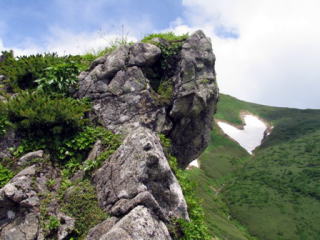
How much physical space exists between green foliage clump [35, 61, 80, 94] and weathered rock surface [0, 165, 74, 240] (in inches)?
243

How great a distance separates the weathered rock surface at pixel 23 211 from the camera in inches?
411

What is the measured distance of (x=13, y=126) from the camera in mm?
13828

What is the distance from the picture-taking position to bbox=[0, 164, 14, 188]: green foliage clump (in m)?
12.3

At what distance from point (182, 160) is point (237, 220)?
4193cm

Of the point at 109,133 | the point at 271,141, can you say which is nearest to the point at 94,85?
the point at 109,133

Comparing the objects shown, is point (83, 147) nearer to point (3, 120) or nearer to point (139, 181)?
point (3, 120)

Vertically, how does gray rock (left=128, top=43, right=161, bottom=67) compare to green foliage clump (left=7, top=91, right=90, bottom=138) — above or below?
above

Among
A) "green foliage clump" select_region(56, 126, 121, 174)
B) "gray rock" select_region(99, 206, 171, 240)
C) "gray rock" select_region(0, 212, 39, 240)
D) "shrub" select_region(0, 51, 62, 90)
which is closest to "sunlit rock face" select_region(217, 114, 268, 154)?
"shrub" select_region(0, 51, 62, 90)

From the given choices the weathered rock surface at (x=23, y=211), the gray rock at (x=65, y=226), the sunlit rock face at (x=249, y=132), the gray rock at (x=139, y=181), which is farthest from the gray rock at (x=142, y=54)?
the sunlit rock face at (x=249, y=132)

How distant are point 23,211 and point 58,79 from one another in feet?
27.4

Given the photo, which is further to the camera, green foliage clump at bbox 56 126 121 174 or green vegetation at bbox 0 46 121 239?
green foliage clump at bbox 56 126 121 174

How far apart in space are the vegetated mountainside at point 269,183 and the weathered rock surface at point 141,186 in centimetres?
3334

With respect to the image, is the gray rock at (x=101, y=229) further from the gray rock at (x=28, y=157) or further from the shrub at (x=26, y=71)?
the shrub at (x=26, y=71)

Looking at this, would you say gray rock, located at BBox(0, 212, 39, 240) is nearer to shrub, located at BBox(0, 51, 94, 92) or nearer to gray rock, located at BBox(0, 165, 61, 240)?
gray rock, located at BBox(0, 165, 61, 240)
